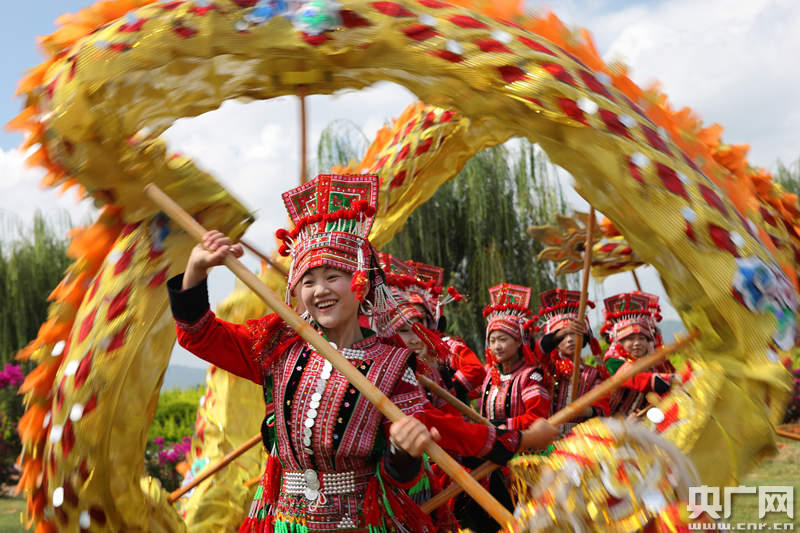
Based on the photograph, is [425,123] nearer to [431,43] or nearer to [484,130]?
[484,130]

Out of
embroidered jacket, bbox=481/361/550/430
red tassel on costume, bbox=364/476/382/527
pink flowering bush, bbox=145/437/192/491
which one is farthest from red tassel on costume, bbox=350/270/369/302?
pink flowering bush, bbox=145/437/192/491

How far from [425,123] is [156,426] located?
7896mm

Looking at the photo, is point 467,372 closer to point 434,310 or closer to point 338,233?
point 434,310

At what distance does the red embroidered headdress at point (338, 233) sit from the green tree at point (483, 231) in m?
9.30

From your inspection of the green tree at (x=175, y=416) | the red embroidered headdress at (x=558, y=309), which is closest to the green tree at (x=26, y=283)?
the green tree at (x=175, y=416)

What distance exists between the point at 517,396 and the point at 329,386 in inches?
112

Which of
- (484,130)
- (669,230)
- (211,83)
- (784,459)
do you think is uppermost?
(484,130)

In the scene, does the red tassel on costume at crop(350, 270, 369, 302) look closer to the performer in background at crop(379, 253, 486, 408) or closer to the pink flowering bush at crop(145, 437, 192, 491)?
the performer in background at crop(379, 253, 486, 408)

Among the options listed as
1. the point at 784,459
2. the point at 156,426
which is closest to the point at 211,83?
the point at 156,426

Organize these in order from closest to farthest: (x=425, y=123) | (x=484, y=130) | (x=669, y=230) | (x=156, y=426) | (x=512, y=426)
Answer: (x=669, y=230) → (x=512, y=426) → (x=484, y=130) → (x=425, y=123) → (x=156, y=426)

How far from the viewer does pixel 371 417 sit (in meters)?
2.46

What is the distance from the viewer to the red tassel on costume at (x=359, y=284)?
8.02 ft

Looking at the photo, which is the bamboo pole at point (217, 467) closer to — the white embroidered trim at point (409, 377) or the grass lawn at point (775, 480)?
the white embroidered trim at point (409, 377)

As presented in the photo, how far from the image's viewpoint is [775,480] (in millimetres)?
8172
